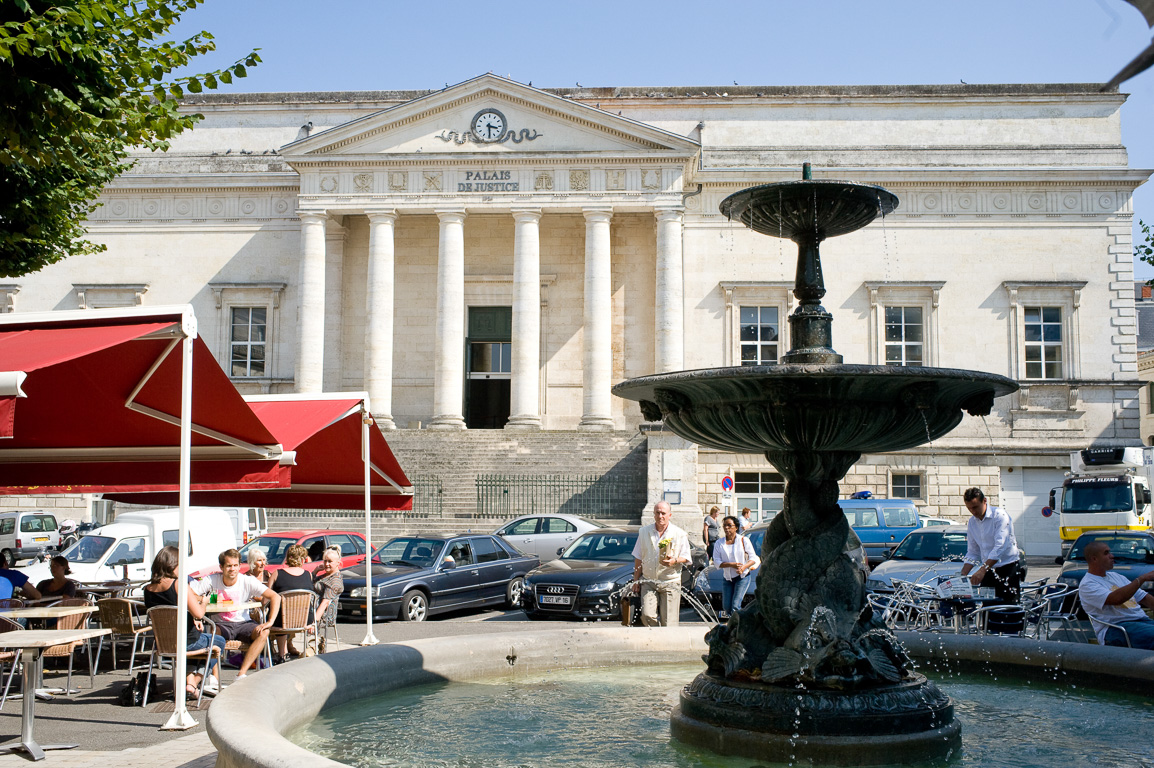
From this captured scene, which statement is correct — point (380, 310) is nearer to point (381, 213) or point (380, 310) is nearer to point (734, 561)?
point (381, 213)

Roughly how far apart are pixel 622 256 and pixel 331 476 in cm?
2516

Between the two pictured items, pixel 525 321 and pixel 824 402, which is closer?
pixel 824 402

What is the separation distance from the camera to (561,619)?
16.5m

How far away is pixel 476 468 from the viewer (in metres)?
29.9

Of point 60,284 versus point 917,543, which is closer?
point 917,543

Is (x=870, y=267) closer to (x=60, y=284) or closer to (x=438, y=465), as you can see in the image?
(x=438, y=465)

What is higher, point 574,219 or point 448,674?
point 574,219

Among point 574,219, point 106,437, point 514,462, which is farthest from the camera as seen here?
point 574,219

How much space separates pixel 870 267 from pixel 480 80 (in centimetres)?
1448

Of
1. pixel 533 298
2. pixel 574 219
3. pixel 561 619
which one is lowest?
pixel 561 619

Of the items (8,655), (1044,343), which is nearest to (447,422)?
(1044,343)

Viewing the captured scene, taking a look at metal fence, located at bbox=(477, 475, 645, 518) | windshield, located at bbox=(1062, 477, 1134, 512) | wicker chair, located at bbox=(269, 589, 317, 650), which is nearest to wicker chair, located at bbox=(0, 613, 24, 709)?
wicker chair, located at bbox=(269, 589, 317, 650)

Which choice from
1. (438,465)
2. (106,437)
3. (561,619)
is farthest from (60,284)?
(106,437)

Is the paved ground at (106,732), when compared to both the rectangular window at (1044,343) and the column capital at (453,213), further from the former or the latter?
the rectangular window at (1044,343)
